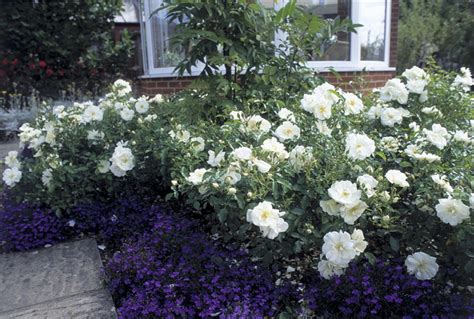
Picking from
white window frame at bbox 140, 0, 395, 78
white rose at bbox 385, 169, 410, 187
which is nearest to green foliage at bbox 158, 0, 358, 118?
white rose at bbox 385, 169, 410, 187

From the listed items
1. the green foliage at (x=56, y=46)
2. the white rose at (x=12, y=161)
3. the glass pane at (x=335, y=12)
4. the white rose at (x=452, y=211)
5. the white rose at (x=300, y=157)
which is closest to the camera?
the white rose at (x=452, y=211)

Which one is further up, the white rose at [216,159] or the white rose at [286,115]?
the white rose at [286,115]

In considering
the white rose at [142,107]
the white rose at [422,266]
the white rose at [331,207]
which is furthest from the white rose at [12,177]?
the white rose at [422,266]

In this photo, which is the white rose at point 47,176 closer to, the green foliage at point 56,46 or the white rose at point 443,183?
the white rose at point 443,183

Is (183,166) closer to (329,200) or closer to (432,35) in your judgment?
(329,200)

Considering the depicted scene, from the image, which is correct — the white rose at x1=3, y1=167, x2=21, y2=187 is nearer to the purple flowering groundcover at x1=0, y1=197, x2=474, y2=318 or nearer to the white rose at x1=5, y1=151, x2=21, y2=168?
the white rose at x1=5, y1=151, x2=21, y2=168

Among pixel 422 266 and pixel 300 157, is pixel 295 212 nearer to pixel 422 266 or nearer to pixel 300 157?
pixel 300 157

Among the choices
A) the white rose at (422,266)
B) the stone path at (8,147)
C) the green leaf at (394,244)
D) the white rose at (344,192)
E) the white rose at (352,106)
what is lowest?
the stone path at (8,147)

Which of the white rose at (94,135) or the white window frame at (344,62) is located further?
the white window frame at (344,62)

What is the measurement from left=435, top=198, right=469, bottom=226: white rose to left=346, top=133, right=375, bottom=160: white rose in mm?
397

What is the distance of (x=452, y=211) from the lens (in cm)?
183

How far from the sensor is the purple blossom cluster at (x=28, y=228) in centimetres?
298

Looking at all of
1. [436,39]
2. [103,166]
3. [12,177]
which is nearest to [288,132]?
[103,166]

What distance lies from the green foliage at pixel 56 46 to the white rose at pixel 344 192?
659cm
